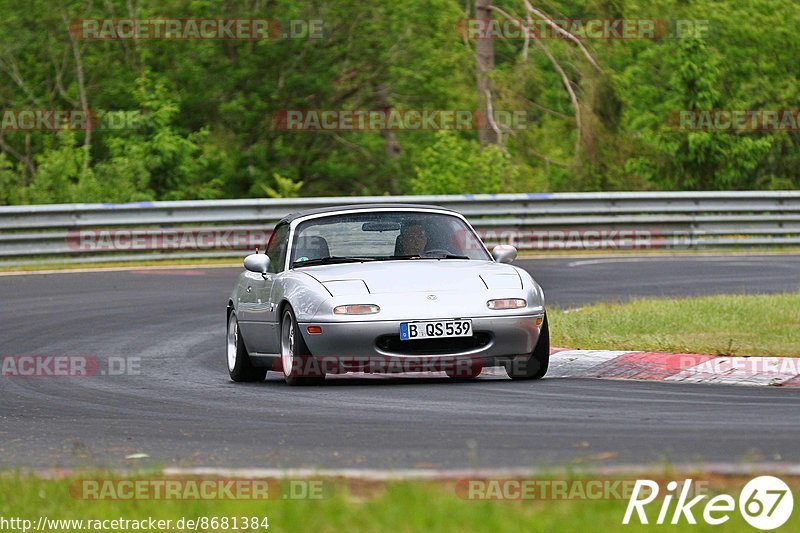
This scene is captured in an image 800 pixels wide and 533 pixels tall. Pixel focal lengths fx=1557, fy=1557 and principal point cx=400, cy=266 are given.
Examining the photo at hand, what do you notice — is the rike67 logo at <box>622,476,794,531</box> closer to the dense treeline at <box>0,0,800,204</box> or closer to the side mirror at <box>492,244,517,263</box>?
the side mirror at <box>492,244,517,263</box>

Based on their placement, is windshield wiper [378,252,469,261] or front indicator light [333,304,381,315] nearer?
front indicator light [333,304,381,315]

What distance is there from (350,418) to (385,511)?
343cm

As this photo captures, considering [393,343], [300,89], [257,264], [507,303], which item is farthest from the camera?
[300,89]

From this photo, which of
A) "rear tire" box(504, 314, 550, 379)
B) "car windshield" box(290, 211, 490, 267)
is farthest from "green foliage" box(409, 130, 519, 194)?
"rear tire" box(504, 314, 550, 379)

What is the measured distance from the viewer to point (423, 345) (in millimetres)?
10781

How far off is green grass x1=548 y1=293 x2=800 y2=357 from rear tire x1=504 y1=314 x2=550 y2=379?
1.18m

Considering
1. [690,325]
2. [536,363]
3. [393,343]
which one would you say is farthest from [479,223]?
[393,343]

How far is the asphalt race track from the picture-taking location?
723 cm

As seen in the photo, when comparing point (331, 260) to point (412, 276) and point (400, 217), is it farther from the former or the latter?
point (412, 276)

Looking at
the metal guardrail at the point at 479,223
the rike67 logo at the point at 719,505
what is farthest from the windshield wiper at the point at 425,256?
the metal guardrail at the point at 479,223

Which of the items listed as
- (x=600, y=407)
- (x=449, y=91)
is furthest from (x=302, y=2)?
(x=600, y=407)

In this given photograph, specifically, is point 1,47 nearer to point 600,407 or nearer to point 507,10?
point 507,10

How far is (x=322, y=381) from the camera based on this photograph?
1155 cm

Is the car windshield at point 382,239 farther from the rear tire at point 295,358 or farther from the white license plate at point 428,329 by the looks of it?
the white license plate at point 428,329
